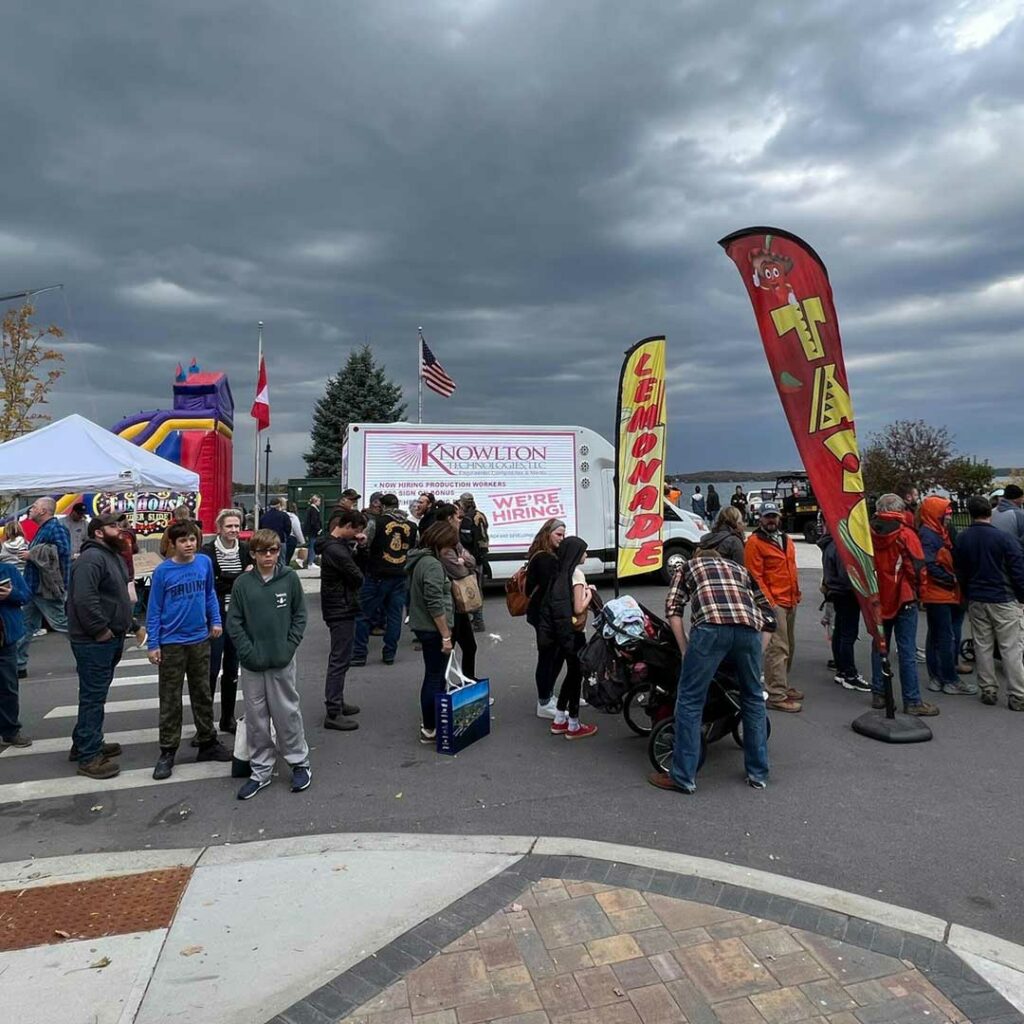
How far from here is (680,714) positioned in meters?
4.72

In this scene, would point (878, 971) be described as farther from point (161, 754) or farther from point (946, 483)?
point (946, 483)

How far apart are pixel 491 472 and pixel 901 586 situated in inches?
341

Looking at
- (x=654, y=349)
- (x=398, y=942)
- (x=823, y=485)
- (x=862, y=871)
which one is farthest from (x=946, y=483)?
(x=398, y=942)

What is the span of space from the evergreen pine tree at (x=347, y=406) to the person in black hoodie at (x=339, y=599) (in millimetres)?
34050

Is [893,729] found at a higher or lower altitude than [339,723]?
higher

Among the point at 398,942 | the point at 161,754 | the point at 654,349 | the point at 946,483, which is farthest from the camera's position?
the point at 946,483

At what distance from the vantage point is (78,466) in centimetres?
1089

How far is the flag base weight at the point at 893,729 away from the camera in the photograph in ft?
18.7

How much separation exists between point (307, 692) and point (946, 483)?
93.6 ft

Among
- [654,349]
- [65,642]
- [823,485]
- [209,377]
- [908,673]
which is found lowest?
[65,642]

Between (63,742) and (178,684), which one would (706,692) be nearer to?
(178,684)

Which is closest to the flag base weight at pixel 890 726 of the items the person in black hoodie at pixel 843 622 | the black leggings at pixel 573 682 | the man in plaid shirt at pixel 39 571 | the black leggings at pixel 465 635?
the person in black hoodie at pixel 843 622

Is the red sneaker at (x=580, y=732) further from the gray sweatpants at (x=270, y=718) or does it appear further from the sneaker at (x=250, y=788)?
the sneaker at (x=250, y=788)

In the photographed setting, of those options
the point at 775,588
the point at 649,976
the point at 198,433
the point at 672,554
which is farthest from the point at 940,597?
the point at 198,433
